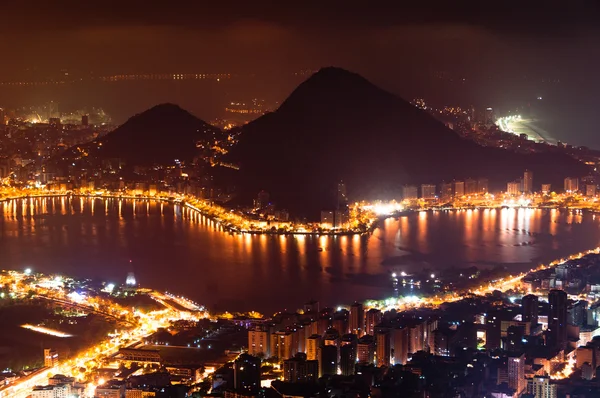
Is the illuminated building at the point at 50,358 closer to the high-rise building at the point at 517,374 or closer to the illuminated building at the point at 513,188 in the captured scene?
the high-rise building at the point at 517,374

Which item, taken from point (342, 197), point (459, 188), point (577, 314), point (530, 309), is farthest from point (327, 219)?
point (577, 314)

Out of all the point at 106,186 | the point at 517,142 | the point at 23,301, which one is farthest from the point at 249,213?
the point at 517,142

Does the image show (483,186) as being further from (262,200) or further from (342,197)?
(262,200)

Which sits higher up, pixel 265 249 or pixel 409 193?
pixel 409 193

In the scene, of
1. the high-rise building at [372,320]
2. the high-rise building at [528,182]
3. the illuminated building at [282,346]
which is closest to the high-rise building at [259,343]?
the illuminated building at [282,346]

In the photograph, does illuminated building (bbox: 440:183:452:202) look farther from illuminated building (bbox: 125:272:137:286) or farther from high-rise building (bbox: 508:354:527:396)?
high-rise building (bbox: 508:354:527:396)

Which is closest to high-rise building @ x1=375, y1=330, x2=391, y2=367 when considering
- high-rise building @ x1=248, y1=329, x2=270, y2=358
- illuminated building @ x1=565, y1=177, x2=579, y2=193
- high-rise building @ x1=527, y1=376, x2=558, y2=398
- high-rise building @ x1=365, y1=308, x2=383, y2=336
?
high-rise building @ x1=365, y1=308, x2=383, y2=336
